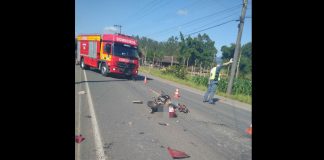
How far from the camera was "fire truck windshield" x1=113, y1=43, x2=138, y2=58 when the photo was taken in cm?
1978

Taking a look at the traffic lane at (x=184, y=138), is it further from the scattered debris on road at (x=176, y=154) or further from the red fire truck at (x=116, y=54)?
the red fire truck at (x=116, y=54)

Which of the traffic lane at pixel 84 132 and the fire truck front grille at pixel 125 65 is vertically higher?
the fire truck front grille at pixel 125 65

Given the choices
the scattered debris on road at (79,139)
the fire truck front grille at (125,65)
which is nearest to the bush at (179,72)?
the fire truck front grille at (125,65)

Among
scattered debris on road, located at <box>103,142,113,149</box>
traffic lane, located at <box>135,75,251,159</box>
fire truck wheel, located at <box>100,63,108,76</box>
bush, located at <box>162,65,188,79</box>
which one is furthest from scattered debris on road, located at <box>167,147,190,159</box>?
bush, located at <box>162,65,188,79</box>

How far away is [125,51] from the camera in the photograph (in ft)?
66.3

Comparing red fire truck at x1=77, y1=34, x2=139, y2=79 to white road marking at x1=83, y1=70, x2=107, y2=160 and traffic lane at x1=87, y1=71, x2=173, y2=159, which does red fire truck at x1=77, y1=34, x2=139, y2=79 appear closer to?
traffic lane at x1=87, y1=71, x2=173, y2=159

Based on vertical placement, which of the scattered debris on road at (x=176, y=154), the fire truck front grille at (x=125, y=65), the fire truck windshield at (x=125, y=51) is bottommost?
the scattered debris on road at (x=176, y=154)

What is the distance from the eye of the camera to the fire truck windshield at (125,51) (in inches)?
779

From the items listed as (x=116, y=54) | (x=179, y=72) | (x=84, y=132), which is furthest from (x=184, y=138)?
(x=179, y=72)

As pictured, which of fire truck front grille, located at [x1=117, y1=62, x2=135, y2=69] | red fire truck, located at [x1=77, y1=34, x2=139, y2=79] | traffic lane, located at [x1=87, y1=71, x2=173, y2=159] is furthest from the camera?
fire truck front grille, located at [x1=117, y1=62, x2=135, y2=69]

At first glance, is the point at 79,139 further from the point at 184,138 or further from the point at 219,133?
the point at 219,133

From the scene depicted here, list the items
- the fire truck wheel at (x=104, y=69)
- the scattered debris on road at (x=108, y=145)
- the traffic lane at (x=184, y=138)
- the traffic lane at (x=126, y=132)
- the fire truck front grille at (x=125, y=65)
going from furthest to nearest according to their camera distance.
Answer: the fire truck wheel at (x=104, y=69) → the fire truck front grille at (x=125, y=65) → the traffic lane at (x=184, y=138) → the scattered debris on road at (x=108, y=145) → the traffic lane at (x=126, y=132)
